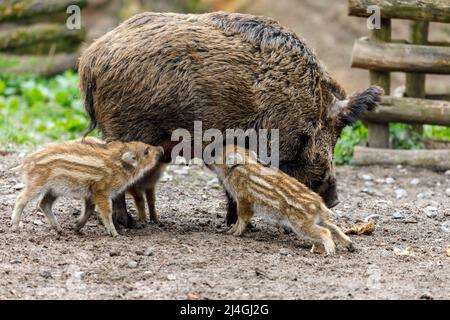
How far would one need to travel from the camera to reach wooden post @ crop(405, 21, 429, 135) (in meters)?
10.8

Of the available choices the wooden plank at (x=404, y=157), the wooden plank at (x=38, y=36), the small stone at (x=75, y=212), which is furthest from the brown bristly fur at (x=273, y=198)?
the wooden plank at (x=38, y=36)

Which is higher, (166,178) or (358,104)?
(358,104)

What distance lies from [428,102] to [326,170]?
303 cm

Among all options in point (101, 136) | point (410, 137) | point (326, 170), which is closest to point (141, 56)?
point (101, 136)

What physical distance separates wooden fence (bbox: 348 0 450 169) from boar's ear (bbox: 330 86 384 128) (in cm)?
239

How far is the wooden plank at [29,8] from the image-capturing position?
14453mm

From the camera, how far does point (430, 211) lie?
8703 millimetres

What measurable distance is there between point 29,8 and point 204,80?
27.0 ft

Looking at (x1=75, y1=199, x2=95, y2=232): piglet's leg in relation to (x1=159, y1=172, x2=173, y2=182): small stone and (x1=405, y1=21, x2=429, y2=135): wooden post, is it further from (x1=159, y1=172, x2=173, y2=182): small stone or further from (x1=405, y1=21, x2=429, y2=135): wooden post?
(x1=405, y1=21, x2=429, y2=135): wooden post

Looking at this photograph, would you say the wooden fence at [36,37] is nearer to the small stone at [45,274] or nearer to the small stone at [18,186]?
the small stone at [18,186]

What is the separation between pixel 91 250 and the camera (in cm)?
654

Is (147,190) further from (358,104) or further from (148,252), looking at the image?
(358,104)

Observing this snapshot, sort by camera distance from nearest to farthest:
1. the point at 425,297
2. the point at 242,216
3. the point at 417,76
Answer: the point at 425,297 → the point at 242,216 → the point at 417,76

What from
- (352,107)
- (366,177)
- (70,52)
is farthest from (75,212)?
(70,52)
